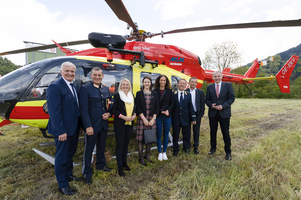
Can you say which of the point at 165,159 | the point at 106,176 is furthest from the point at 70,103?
the point at 165,159

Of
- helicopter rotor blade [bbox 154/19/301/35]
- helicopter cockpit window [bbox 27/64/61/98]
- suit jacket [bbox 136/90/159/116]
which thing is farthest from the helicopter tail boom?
helicopter cockpit window [bbox 27/64/61/98]

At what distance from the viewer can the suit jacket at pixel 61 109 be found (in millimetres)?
1834

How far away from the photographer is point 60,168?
79.4 inches

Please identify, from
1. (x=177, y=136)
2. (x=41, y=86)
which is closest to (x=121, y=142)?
(x=177, y=136)

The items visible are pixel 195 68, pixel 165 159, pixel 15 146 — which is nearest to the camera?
pixel 165 159

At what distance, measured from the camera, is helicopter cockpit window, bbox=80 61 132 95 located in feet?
9.36

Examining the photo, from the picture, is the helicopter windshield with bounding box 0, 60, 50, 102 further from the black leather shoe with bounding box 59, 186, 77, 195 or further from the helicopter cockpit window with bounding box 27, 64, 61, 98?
the black leather shoe with bounding box 59, 186, 77, 195

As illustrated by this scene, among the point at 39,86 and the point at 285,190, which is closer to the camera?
the point at 285,190

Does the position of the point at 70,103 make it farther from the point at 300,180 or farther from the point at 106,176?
the point at 300,180

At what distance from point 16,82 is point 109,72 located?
1660mm

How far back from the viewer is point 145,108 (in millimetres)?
2734

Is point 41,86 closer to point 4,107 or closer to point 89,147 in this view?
point 4,107

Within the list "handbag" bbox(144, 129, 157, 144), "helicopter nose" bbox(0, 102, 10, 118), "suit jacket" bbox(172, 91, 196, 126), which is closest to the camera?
"helicopter nose" bbox(0, 102, 10, 118)

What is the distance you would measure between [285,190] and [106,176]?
9.29 ft
